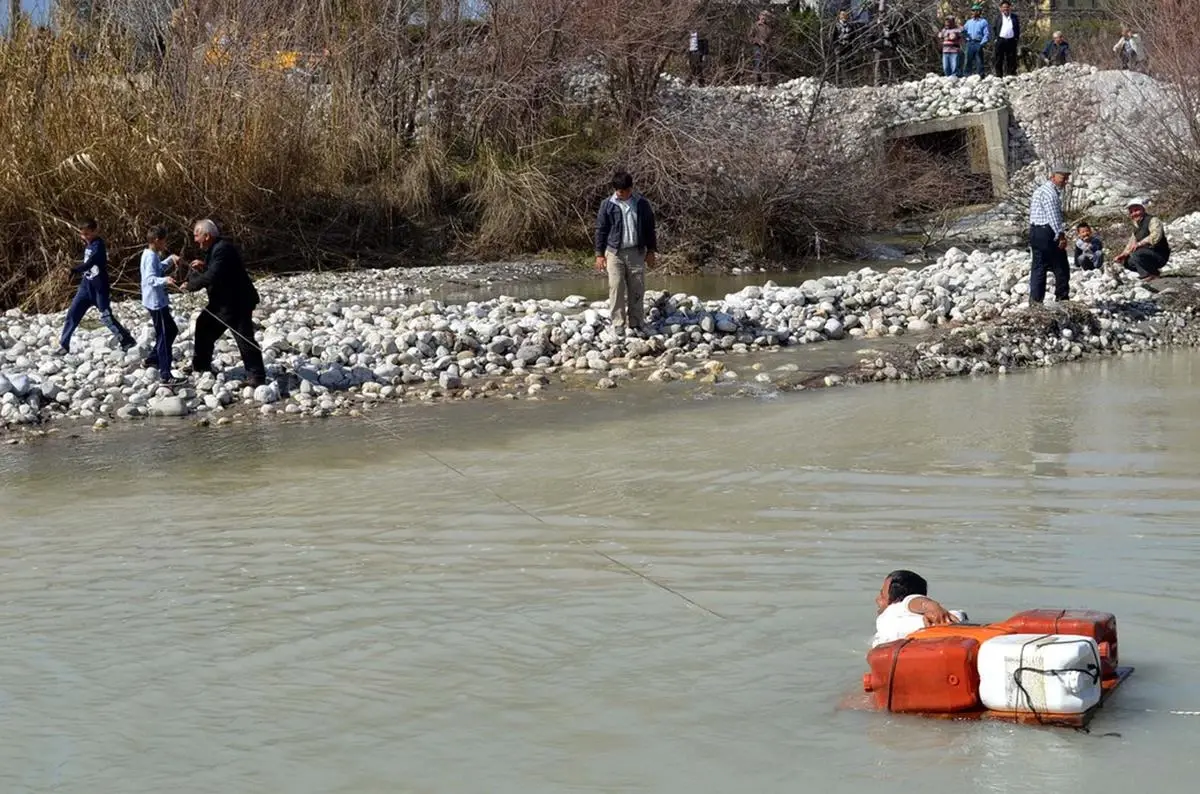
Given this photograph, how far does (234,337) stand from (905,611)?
25.6ft

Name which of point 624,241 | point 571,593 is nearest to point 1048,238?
point 624,241

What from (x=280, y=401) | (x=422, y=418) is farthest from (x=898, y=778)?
(x=280, y=401)

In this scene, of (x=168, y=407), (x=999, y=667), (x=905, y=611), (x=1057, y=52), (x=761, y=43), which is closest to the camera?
(x=999, y=667)

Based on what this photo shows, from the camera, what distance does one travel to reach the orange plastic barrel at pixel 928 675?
5.31 metres

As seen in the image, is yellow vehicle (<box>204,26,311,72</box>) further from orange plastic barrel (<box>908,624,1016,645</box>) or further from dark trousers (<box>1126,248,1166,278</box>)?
orange plastic barrel (<box>908,624,1016,645</box>)

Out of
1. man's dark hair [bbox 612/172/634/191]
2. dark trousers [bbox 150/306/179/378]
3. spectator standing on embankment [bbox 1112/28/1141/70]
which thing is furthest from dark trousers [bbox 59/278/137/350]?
spectator standing on embankment [bbox 1112/28/1141/70]

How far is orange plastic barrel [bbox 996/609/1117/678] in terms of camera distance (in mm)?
5430

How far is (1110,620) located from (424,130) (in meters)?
20.5

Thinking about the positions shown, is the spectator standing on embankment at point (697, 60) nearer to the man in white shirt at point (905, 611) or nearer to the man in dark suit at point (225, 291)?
the man in dark suit at point (225, 291)

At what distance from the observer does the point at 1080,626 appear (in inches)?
214

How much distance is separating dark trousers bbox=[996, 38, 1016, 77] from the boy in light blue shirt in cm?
2429

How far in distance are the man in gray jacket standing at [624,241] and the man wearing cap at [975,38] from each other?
21243mm

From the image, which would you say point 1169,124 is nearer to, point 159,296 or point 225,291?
point 225,291

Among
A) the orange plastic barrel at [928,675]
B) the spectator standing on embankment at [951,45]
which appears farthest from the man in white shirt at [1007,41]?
the orange plastic barrel at [928,675]
